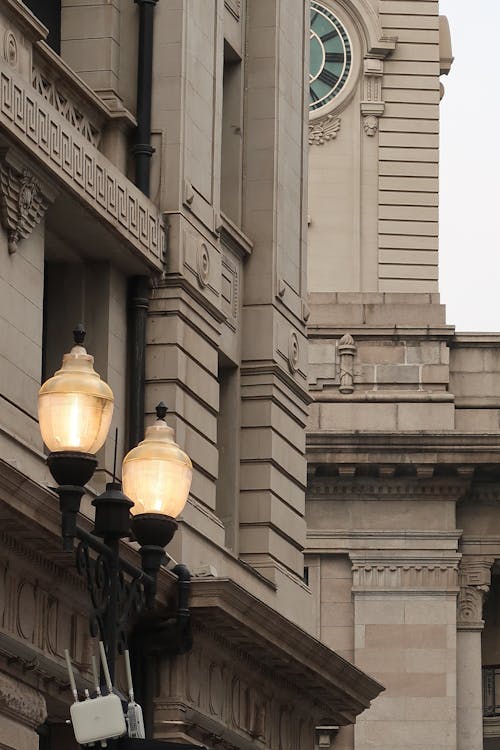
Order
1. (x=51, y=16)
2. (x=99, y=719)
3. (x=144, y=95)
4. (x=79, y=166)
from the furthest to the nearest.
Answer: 1. (x=51, y=16)
2. (x=144, y=95)
3. (x=79, y=166)
4. (x=99, y=719)

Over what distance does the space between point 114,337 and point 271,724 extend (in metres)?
6.36

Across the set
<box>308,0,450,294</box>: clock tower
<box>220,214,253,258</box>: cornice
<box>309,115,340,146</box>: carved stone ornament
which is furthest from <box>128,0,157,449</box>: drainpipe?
<box>309,115,340,146</box>: carved stone ornament

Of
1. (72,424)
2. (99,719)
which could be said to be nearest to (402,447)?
(72,424)

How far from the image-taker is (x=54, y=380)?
2225cm

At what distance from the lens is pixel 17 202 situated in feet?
102

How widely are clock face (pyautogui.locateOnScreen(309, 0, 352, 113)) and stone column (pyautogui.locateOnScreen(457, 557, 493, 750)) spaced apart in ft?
44.7

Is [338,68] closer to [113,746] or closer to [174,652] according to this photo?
[174,652]

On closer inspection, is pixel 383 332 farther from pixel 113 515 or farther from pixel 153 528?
pixel 113 515

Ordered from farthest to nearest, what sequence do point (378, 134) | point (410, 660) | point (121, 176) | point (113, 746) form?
point (378, 134) < point (410, 660) < point (121, 176) < point (113, 746)

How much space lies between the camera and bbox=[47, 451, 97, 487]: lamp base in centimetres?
2206

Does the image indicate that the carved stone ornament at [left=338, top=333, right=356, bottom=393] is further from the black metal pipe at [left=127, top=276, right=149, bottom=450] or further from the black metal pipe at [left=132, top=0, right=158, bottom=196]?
the black metal pipe at [left=127, top=276, right=149, bottom=450]

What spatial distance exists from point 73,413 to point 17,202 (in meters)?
9.32

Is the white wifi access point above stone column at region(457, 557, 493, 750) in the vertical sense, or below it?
below

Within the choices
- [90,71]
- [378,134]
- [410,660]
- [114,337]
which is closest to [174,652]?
[114,337]
